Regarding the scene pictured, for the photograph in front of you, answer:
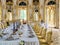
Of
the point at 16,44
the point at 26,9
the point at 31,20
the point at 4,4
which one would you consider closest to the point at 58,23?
the point at 31,20

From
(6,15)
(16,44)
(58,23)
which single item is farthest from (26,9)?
(16,44)

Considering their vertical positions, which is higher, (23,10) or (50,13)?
(23,10)

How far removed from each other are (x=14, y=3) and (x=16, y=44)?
835 inches

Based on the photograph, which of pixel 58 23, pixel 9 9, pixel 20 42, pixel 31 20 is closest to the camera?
pixel 20 42

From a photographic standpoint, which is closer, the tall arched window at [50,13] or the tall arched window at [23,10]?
the tall arched window at [50,13]

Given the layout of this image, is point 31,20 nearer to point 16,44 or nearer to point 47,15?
point 47,15

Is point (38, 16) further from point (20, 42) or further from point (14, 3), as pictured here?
point (20, 42)

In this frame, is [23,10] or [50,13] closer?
[23,10]

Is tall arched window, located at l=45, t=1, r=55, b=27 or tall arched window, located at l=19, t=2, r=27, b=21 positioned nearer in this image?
tall arched window, located at l=45, t=1, r=55, b=27

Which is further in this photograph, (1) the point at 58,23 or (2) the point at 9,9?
(2) the point at 9,9

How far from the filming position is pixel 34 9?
84.2 feet

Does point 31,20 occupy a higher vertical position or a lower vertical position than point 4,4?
lower

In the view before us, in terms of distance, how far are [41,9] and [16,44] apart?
66.2ft

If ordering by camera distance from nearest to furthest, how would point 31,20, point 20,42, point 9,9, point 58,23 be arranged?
point 20,42, point 58,23, point 31,20, point 9,9
